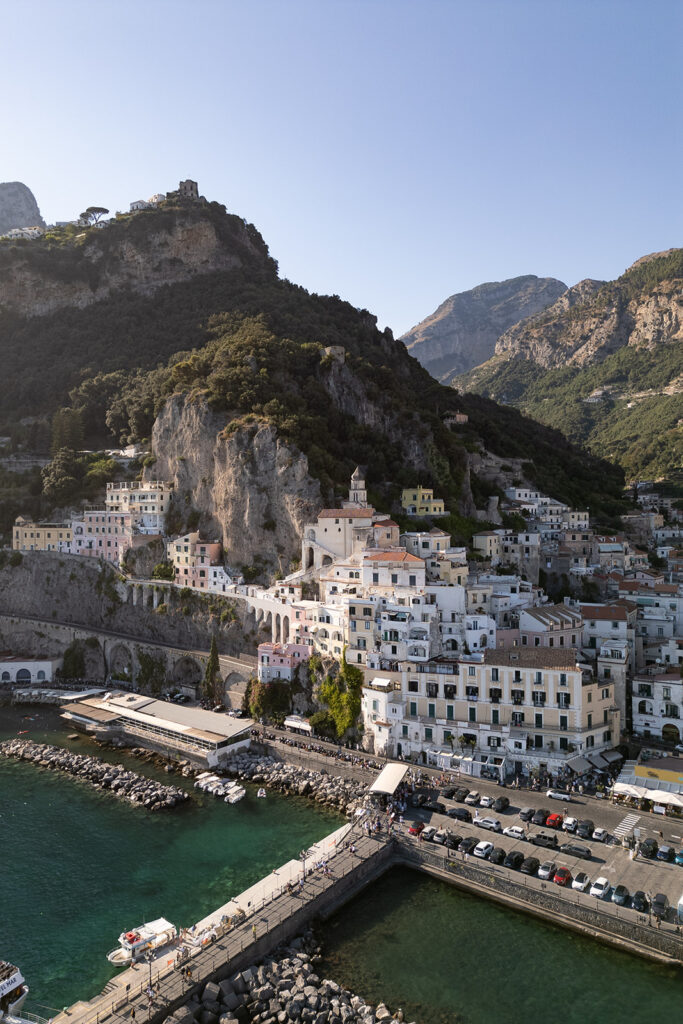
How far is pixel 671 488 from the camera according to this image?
92.4m

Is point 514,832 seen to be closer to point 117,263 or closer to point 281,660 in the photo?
point 281,660

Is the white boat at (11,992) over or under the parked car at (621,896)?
under

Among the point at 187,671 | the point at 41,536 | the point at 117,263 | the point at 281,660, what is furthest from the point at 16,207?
the point at 281,660

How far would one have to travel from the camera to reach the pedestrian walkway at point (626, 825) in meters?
29.7

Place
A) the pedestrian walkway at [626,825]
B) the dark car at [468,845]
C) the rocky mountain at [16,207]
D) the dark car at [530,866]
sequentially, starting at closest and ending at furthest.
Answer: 1. the dark car at [530,866]
2. the dark car at [468,845]
3. the pedestrian walkway at [626,825]
4. the rocky mountain at [16,207]

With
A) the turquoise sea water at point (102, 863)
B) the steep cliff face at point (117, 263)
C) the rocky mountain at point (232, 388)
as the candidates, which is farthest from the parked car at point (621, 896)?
the steep cliff face at point (117, 263)

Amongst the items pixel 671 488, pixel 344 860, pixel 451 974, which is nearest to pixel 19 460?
pixel 344 860

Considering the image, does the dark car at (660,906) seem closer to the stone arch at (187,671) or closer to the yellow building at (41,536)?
the stone arch at (187,671)

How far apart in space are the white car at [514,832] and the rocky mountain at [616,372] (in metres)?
79.5

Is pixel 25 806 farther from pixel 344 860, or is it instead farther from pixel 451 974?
pixel 451 974

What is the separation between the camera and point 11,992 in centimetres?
2266

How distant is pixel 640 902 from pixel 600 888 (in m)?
1.41

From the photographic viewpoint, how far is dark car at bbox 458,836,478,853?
95.5ft

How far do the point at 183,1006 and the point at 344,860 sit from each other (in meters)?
8.78
